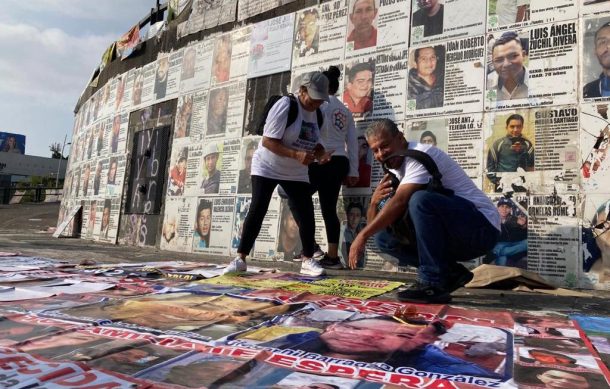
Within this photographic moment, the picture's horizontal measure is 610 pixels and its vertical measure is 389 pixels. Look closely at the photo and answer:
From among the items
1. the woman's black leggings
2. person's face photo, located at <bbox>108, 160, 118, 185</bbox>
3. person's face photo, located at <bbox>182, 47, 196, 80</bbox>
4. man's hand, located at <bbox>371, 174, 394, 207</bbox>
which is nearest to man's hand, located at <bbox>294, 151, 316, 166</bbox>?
the woman's black leggings

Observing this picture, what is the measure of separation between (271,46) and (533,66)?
9.07 feet

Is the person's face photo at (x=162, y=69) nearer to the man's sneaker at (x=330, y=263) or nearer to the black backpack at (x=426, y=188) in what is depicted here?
the man's sneaker at (x=330, y=263)

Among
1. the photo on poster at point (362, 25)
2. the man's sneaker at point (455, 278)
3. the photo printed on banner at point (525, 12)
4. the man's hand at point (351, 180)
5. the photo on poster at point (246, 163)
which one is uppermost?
the photo on poster at point (362, 25)

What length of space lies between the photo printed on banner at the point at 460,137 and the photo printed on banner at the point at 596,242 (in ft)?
2.46

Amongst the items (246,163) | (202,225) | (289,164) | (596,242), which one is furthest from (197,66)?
(596,242)

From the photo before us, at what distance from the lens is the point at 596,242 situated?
10.2ft

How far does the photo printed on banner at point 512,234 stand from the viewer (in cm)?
334

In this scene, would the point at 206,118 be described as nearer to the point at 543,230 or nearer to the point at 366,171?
the point at 366,171

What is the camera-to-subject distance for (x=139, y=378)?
1.19m

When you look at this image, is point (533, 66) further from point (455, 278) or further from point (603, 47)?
point (455, 278)

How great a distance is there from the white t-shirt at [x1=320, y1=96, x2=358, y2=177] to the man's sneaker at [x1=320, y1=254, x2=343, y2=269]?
2.42 feet

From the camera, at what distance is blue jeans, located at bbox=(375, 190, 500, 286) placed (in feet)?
7.65

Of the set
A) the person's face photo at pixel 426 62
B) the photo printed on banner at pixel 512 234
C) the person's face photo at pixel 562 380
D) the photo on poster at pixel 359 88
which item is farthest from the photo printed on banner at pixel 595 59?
the person's face photo at pixel 562 380

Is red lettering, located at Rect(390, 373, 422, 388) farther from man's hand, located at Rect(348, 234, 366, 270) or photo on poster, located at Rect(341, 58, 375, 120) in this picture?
photo on poster, located at Rect(341, 58, 375, 120)
